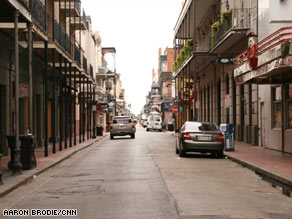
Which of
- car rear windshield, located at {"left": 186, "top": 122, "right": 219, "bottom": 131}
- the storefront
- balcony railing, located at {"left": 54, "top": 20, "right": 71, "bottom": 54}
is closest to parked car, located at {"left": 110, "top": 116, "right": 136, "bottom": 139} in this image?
balcony railing, located at {"left": 54, "top": 20, "right": 71, "bottom": 54}

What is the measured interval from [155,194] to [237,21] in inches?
682

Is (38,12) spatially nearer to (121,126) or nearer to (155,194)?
(155,194)

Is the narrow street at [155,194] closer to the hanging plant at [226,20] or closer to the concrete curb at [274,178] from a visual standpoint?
the concrete curb at [274,178]

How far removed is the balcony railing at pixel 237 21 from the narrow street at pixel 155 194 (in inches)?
452

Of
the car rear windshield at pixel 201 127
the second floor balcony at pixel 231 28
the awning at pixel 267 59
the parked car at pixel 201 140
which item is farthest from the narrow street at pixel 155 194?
the second floor balcony at pixel 231 28

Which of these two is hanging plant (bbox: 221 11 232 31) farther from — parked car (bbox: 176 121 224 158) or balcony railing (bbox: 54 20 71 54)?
parked car (bbox: 176 121 224 158)

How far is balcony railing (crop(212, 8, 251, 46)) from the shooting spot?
24125 mm

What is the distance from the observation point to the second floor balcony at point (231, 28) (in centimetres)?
2394

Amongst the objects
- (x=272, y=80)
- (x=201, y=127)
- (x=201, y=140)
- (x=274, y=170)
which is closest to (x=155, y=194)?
(x=274, y=170)

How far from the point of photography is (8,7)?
12867 mm

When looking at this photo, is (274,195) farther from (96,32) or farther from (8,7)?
(96,32)

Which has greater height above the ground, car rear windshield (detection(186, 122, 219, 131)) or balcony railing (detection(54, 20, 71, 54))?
balcony railing (detection(54, 20, 71, 54))

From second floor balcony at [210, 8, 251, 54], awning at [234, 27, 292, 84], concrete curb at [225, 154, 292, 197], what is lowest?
concrete curb at [225, 154, 292, 197]

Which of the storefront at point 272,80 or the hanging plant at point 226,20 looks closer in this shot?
the storefront at point 272,80
